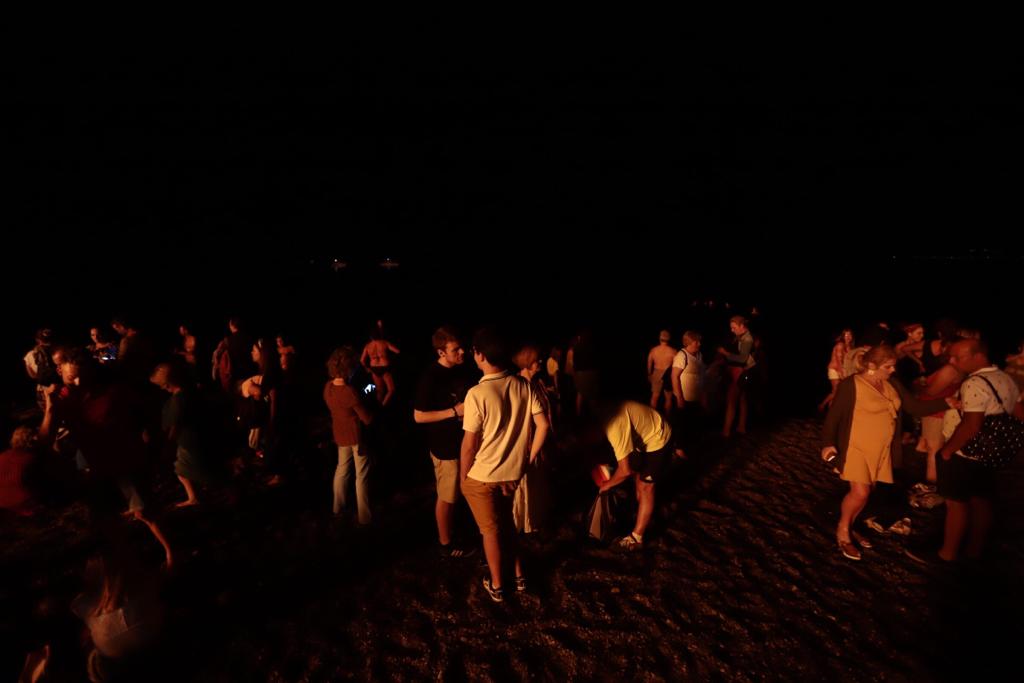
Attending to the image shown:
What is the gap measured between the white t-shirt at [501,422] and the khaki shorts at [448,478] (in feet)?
1.95

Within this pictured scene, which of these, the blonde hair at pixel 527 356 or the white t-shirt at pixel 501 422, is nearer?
the white t-shirt at pixel 501 422

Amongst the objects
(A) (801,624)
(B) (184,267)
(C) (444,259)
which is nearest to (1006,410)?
(A) (801,624)

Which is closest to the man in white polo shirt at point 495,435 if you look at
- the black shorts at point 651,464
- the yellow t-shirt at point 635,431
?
the yellow t-shirt at point 635,431

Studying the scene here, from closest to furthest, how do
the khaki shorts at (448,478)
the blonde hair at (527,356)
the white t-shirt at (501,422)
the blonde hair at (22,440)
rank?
1. the white t-shirt at (501,422)
2. the blonde hair at (22,440)
3. the khaki shorts at (448,478)
4. the blonde hair at (527,356)

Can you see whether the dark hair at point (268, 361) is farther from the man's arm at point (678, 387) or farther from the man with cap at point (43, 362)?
the man's arm at point (678, 387)

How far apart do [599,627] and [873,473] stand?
2577mm

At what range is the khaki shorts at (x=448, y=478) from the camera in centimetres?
372

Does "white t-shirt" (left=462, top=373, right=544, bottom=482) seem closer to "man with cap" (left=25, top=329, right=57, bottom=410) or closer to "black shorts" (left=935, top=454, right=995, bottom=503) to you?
"black shorts" (left=935, top=454, right=995, bottom=503)

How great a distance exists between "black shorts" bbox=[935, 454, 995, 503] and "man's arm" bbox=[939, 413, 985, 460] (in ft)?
0.31

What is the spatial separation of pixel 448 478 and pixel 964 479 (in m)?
4.17

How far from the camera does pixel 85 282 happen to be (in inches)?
888

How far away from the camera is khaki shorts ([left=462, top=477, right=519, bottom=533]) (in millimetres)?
3182

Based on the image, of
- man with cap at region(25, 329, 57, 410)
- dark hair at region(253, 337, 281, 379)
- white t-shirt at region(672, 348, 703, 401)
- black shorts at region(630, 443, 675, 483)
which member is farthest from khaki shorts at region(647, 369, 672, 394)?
man with cap at region(25, 329, 57, 410)

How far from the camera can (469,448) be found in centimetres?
303
